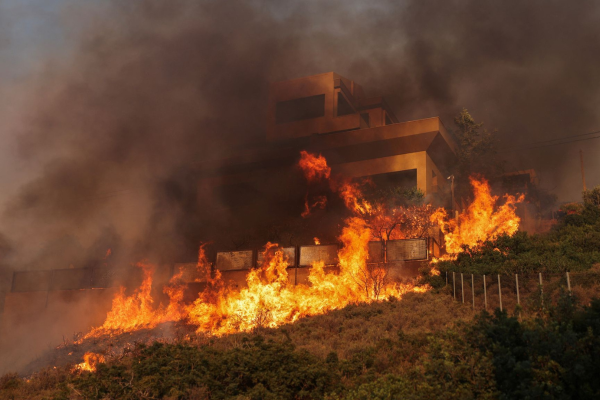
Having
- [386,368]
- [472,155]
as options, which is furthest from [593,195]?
[386,368]

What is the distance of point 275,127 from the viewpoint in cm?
4447

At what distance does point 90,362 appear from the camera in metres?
16.8

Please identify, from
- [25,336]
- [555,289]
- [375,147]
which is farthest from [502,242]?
[25,336]

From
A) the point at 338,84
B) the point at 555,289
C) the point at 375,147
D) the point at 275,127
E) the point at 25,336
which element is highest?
the point at 338,84

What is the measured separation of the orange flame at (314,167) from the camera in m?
40.2

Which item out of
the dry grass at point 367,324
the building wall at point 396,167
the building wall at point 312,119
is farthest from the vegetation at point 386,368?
the building wall at point 312,119

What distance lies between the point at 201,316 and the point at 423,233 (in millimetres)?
13595

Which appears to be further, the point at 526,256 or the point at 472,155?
the point at 472,155

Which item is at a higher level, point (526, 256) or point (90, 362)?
point (526, 256)

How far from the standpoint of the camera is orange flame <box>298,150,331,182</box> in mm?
40250

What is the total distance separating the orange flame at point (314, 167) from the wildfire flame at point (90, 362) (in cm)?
2440

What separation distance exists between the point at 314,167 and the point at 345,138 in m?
3.23

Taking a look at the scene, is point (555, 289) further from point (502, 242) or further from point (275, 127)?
point (275, 127)

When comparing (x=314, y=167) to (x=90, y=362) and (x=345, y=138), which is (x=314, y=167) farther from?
(x=90, y=362)
